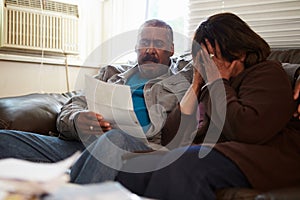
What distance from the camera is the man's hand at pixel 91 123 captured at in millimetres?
1527

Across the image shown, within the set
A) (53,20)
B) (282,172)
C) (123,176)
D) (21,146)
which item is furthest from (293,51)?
(53,20)

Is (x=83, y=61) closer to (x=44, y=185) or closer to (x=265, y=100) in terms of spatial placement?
(x=265, y=100)

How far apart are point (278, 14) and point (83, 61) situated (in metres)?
1.32

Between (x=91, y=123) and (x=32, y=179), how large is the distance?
801 millimetres

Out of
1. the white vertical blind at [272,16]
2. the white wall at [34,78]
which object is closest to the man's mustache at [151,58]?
the white vertical blind at [272,16]

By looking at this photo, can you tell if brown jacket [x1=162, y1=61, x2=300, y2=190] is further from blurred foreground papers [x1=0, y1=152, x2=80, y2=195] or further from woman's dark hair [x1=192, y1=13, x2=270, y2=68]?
blurred foreground papers [x1=0, y1=152, x2=80, y2=195]

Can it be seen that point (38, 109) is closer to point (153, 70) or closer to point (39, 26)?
point (153, 70)

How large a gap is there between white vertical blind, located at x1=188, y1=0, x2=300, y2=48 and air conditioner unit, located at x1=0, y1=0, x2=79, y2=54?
3.00ft

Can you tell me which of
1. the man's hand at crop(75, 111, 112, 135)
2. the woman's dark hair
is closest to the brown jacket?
the woman's dark hair

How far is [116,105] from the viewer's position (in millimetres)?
1404

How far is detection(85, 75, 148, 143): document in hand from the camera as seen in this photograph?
138 centimetres

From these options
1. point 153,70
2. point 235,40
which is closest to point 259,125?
point 235,40

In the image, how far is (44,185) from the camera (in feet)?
2.46

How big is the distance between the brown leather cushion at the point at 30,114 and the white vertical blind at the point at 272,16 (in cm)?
104
